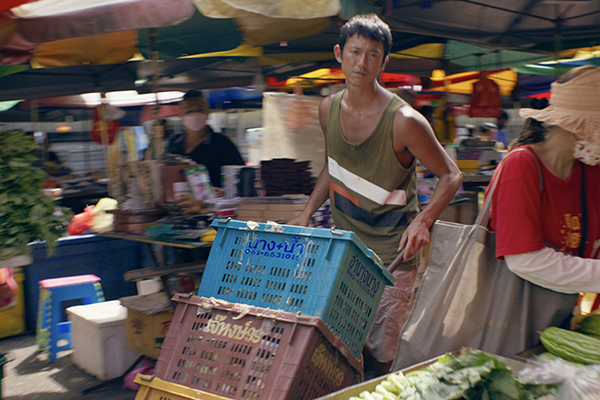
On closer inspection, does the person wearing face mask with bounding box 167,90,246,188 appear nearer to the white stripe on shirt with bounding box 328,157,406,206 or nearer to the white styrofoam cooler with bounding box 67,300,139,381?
the white styrofoam cooler with bounding box 67,300,139,381

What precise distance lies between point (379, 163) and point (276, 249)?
979 millimetres

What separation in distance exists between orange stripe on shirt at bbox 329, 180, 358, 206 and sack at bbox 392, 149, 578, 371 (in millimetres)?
630

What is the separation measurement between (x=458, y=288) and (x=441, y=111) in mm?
7170

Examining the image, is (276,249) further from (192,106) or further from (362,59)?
(192,106)

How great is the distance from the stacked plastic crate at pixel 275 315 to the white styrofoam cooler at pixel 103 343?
7.75 ft

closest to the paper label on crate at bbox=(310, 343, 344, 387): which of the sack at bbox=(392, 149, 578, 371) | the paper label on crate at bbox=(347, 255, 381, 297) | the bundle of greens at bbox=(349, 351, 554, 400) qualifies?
the bundle of greens at bbox=(349, 351, 554, 400)

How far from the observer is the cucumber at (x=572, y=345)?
207 centimetres

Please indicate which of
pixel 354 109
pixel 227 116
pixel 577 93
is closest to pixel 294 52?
pixel 354 109

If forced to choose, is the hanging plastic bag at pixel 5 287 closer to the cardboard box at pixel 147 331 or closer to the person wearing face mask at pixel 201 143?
the cardboard box at pixel 147 331

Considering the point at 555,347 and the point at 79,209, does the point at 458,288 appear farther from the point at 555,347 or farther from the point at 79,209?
the point at 79,209

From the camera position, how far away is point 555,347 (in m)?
2.10

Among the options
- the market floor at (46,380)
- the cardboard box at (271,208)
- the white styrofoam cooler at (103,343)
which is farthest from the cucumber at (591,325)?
the white styrofoam cooler at (103,343)

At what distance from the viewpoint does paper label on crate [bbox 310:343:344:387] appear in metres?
1.95

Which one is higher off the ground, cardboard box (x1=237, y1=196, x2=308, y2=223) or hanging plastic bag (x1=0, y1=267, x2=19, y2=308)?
cardboard box (x1=237, y1=196, x2=308, y2=223)
